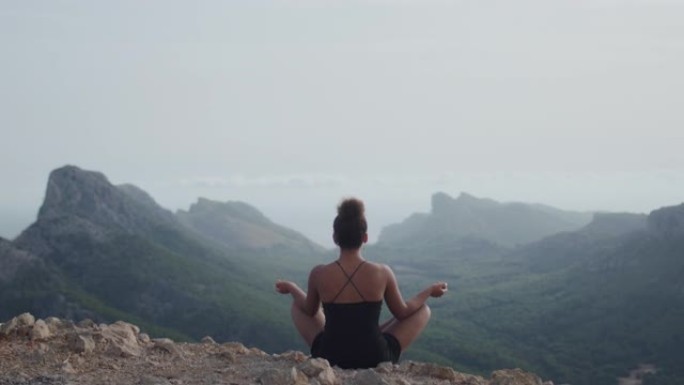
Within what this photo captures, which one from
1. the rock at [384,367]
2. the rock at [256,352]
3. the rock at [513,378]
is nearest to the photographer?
the rock at [384,367]

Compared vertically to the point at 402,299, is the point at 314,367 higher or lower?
lower

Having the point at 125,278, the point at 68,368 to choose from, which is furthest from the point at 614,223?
the point at 68,368

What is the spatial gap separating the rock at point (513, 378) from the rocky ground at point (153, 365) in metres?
0.01

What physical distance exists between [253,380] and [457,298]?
94.9 m

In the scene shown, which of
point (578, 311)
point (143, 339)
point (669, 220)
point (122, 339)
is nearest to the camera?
point (122, 339)

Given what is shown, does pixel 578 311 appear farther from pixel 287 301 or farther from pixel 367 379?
pixel 367 379

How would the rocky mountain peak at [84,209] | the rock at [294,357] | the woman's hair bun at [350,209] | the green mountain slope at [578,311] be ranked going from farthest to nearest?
1. the rocky mountain peak at [84,209]
2. the green mountain slope at [578,311]
3. the rock at [294,357]
4. the woman's hair bun at [350,209]

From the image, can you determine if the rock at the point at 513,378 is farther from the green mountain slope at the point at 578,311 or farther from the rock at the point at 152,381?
the green mountain slope at the point at 578,311

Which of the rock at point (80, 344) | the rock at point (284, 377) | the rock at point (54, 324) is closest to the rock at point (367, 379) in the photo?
the rock at point (284, 377)

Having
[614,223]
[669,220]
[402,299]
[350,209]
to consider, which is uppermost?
[614,223]

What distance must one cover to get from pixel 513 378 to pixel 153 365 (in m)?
4.41

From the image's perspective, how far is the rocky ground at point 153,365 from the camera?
31.5 feet

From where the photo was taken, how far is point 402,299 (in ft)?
34.9

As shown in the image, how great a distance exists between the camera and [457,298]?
103062 millimetres
